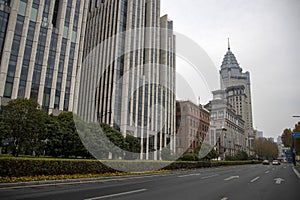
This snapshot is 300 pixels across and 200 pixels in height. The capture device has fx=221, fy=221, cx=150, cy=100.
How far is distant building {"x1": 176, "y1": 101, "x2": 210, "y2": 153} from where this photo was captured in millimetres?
59781

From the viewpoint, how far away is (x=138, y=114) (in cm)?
4956

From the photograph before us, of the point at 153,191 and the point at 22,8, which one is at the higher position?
the point at 22,8

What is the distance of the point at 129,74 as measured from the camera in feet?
159

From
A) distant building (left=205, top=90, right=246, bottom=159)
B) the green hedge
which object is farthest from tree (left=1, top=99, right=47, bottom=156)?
distant building (left=205, top=90, right=246, bottom=159)

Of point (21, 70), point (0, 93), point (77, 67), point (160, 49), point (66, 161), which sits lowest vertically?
point (66, 161)

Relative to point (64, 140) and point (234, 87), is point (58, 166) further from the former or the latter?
point (234, 87)

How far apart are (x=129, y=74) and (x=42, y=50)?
17.6m

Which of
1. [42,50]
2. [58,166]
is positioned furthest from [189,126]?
[58,166]

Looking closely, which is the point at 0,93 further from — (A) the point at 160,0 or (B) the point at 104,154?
(A) the point at 160,0

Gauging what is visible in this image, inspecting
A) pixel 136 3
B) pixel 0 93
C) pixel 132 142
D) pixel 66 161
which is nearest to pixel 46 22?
pixel 0 93

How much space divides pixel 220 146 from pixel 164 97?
27840 millimetres

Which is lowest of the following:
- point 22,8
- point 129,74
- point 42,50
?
point 129,74

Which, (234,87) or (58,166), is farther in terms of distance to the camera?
(234,87)

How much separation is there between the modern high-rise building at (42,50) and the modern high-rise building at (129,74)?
23.6 ft
